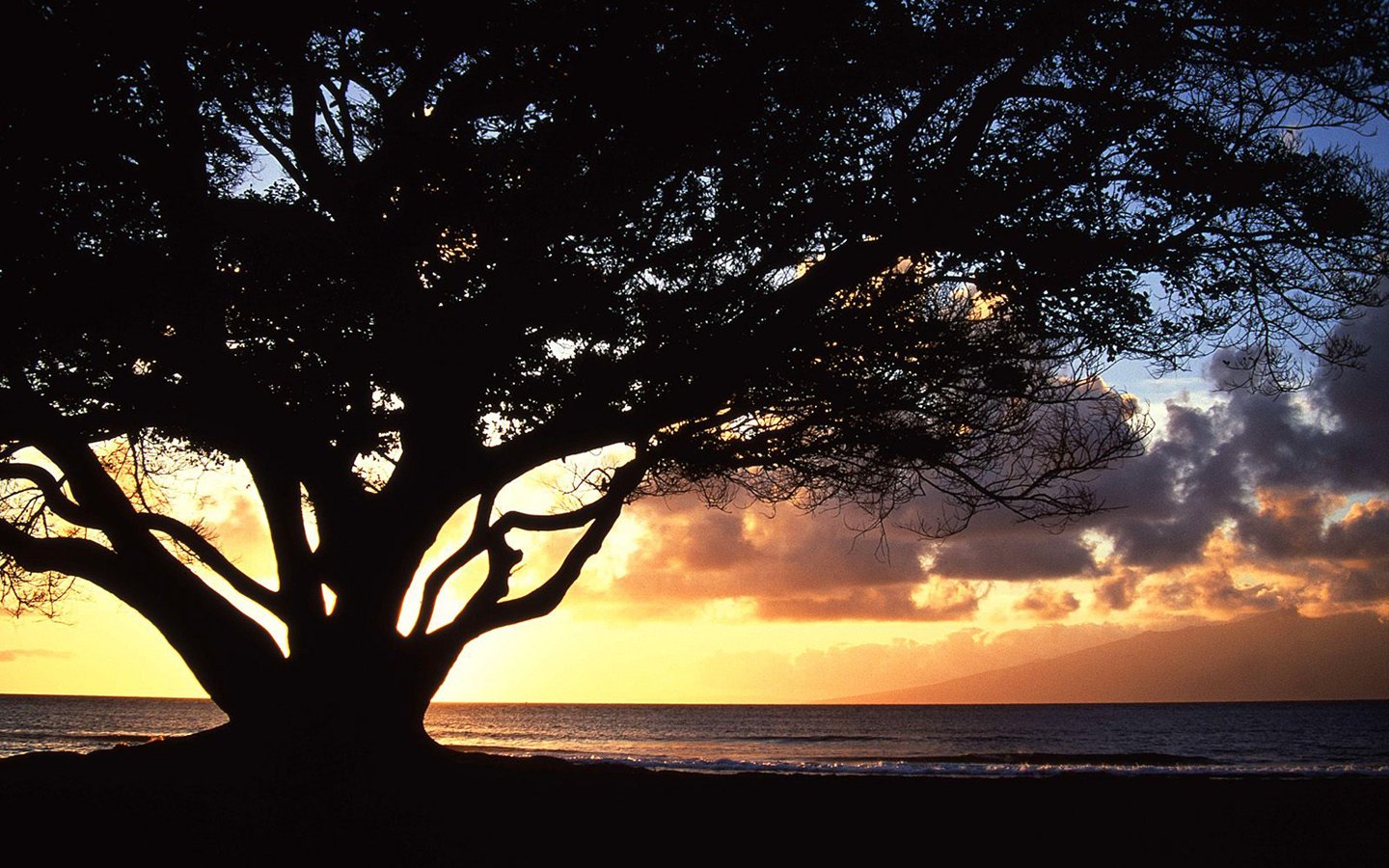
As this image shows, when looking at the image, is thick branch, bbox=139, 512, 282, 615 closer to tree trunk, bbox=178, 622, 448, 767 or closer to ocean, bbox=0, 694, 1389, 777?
tree trunk, bbox=178, 622, 448, 767

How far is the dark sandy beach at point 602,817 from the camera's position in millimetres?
5496

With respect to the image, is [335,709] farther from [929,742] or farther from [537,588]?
[929,742]

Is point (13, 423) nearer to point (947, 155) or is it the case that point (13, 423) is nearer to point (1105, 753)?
point (947, 155)

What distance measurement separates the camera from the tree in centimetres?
654

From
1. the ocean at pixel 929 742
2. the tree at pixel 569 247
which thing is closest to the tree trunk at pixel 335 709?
the tree at pixel 569 247

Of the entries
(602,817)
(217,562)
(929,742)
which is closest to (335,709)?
(217,562)

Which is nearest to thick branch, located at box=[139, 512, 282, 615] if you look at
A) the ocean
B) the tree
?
the tree

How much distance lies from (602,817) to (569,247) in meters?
3.57

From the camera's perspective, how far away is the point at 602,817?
641 cm

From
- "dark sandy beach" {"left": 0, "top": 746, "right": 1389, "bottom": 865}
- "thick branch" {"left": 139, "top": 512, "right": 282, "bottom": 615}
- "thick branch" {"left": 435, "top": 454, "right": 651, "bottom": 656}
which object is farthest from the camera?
"thick branch" {"left": 435, "top": 454, "right": 651, "bottom": 656}

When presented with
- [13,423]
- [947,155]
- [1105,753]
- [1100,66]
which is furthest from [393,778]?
[1105,753]

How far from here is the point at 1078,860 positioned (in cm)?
557

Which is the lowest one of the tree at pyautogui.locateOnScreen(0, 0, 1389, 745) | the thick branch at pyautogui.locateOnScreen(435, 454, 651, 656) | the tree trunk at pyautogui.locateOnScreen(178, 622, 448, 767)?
the tree trunk at pyautogui.locateOnScreen(178, 622, 448, 767)

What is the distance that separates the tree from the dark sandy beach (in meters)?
0.82
